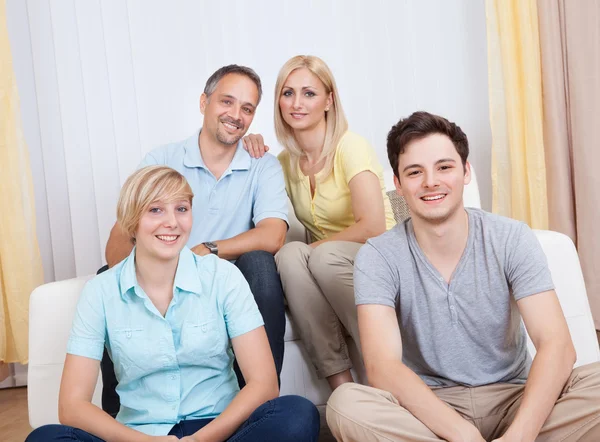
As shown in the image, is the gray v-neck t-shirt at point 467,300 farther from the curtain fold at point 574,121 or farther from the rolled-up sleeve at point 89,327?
the curtain fold at point 574,121

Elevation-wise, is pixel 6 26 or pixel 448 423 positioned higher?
pixel 6 26

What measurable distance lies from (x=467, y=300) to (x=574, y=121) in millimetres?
1798

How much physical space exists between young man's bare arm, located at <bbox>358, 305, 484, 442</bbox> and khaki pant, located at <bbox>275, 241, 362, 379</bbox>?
0.41 meters

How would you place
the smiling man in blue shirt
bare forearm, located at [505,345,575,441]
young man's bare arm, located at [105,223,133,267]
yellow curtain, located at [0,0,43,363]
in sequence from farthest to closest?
yellow curtain, located at [0,0,43,363]
the smiling man in blue shirt
young man's bare arm, located at [105,223,133,267]
bare forearm, located at [505,345,575,441]

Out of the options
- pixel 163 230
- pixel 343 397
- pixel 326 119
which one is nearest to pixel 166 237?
pixel 163 230

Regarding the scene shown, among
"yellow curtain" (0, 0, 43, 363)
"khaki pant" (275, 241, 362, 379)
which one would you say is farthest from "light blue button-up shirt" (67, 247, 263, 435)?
"yellow curtain" (0, 0, 43, 363)

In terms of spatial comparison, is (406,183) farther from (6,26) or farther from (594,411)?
(6,26)

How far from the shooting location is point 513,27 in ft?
10.2

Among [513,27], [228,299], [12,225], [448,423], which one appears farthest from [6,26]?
[448,423]

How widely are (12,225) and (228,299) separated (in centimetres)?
171

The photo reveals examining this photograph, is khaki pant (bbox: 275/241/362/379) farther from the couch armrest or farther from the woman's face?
the couch armrest

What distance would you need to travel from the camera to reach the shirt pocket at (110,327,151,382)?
5.03 ft

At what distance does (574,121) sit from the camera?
3.05m

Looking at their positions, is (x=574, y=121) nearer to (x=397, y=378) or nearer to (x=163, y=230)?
(x=397, y=378)
